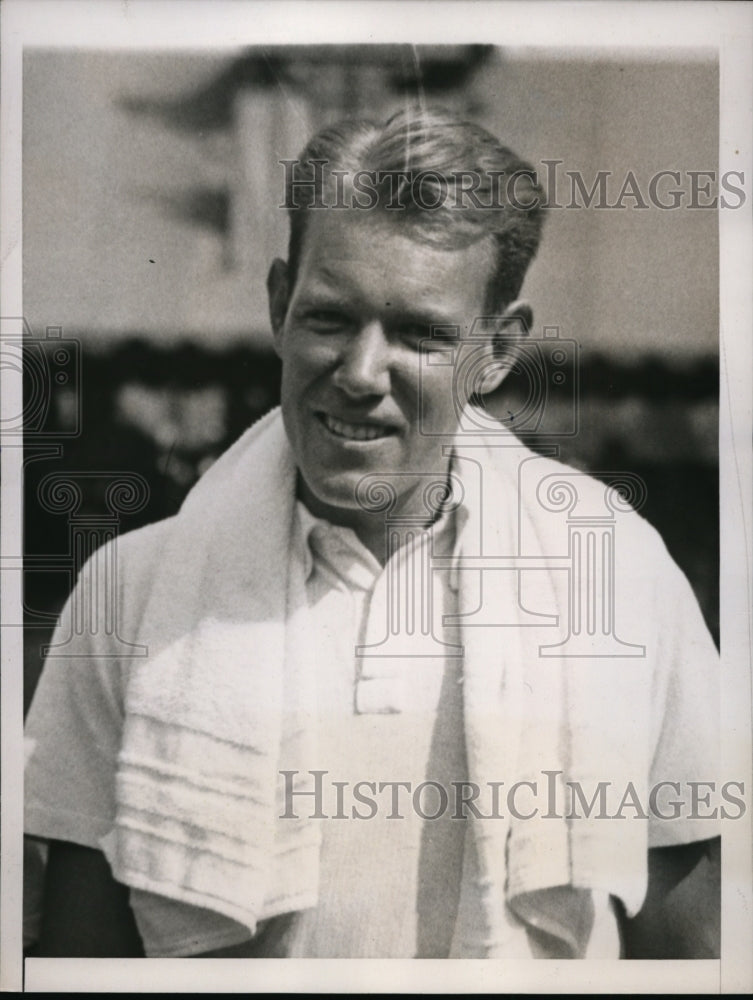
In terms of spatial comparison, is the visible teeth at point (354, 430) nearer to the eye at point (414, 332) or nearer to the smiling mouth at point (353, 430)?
the smiling mouth at point (353, 430)

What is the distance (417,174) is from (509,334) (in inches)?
14.5

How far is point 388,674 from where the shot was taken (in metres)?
2.13

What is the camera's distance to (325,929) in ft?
6.98

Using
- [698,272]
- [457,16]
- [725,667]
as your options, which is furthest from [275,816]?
[457,16]

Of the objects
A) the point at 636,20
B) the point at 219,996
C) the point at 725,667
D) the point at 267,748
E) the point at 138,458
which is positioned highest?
the point at 636,20

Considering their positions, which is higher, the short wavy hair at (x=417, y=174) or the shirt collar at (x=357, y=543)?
the short wavy hair at (x=417, y=174)

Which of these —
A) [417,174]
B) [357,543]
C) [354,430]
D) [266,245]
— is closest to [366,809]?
[357,543]

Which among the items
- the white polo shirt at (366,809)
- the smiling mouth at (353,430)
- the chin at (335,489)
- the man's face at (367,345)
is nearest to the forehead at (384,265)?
the man's face at (367,345)

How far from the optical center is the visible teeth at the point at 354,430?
2135mm

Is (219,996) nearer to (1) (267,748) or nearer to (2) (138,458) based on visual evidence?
(1) (267,748)

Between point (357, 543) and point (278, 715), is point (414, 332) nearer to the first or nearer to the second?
point (357, 543)

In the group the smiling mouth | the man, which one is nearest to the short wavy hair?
the man

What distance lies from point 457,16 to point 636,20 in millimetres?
364

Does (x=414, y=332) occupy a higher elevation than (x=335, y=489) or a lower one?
higher
